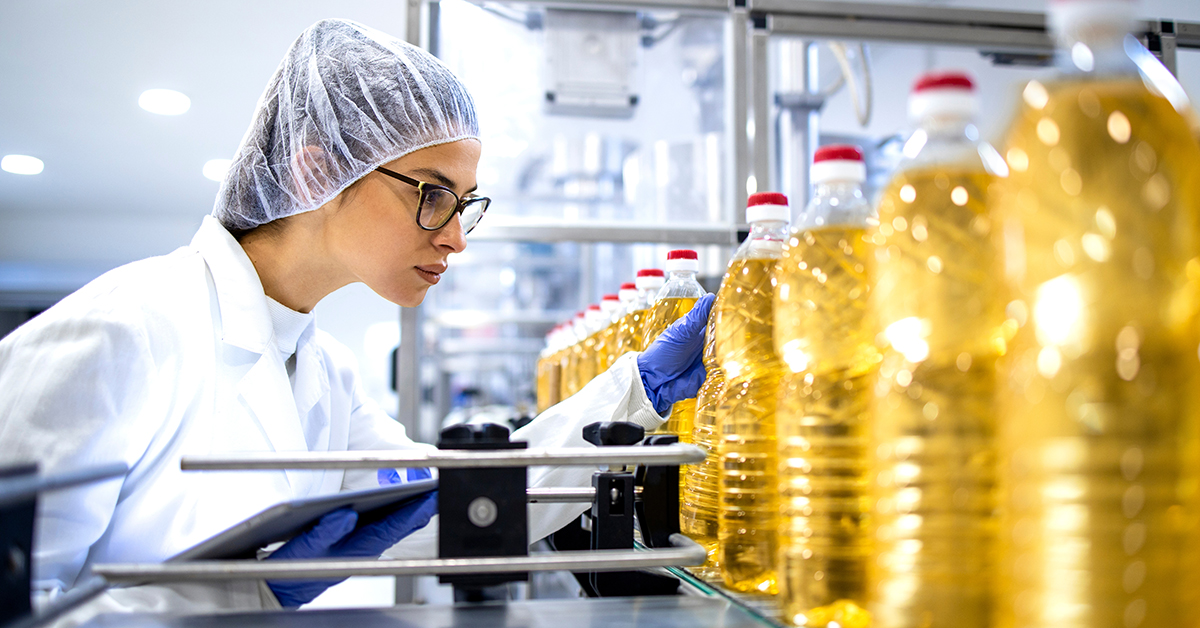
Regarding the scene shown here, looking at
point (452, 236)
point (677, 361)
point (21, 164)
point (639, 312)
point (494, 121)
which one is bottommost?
point (677, 361)

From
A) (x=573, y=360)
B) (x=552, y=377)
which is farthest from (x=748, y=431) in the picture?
(x=552, y=377)

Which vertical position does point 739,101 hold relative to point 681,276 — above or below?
above

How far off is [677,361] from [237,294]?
2.43 feet

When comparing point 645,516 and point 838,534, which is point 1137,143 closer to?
point 838,534

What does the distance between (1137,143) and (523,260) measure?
228 inches

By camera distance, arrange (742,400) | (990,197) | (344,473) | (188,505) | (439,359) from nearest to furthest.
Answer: (990,197), (742,400), (188,505), (344,473), (439,359)

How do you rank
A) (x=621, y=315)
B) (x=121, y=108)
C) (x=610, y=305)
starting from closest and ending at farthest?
(x=621, y=315), (x=610, y=305), (x=121, y=108)

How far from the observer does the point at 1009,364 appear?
0.40 m

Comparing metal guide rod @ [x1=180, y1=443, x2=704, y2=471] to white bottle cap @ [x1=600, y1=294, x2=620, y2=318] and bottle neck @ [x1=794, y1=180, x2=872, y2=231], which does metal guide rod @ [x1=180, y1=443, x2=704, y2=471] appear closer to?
bottle neck @ [x1=794, y1=180, x2=872, y2=231]

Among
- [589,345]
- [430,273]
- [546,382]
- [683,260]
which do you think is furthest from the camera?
[546,382]

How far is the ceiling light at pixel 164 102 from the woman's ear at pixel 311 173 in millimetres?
2556

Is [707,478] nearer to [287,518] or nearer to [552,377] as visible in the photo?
[287,518]

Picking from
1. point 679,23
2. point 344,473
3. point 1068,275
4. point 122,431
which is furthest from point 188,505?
point 679,23

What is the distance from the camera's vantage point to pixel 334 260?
4.56 ft
